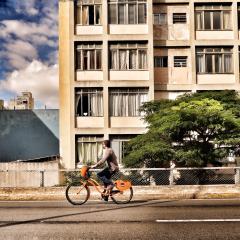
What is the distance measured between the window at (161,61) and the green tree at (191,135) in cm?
925

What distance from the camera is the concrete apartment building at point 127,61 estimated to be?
30.6 m

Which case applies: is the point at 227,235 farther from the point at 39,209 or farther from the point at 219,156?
the point at 219,156

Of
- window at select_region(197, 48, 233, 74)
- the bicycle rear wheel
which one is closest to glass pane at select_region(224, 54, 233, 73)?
window at select_region(197, 48, 233, 74)

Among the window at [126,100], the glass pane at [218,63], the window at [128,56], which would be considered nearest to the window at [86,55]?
the window at [128,56]

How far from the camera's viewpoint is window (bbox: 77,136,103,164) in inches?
1209

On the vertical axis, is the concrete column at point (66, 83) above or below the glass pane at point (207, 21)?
below

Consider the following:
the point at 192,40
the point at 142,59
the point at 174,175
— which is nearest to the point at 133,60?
the point at 142,59

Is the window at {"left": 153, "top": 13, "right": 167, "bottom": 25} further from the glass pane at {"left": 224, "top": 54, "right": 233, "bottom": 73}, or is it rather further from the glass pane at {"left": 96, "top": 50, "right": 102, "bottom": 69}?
the glass pane at {"left": 224, "top": 54, "right": 233, "bottom": 73}

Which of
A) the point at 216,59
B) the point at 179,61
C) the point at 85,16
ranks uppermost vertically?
the point at 85,16

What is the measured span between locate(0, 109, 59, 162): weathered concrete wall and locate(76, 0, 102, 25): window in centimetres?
1351

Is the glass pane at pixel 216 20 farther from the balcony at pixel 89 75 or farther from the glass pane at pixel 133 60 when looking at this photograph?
the balcony at pixel 89 75

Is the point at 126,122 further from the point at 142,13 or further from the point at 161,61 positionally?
the point at 142,13

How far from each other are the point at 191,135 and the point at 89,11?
529 inches

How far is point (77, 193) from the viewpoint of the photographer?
13727 millimetres
